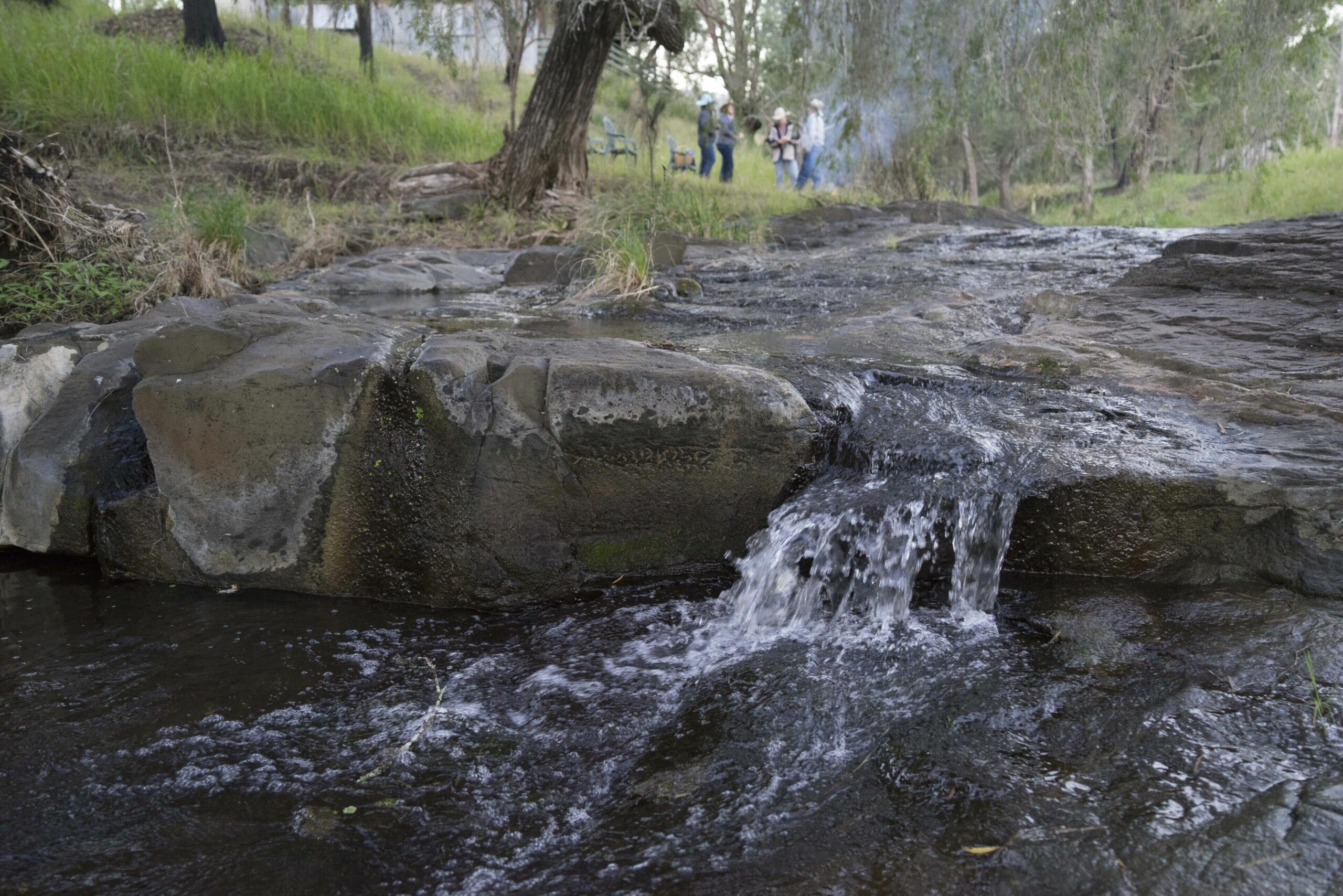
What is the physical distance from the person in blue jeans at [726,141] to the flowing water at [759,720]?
34.1 ft

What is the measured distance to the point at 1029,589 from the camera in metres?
3.15

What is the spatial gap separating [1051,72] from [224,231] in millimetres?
6577

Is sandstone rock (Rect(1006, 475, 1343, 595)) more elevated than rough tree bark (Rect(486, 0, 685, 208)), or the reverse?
rough tree bark (Rect(486, 0, 685, 208))

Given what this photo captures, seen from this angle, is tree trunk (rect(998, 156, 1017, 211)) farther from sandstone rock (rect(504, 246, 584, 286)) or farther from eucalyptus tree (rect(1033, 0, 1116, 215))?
sandstone rock (rect(504, 246, 584, 286))

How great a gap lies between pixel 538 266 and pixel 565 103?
3316mm

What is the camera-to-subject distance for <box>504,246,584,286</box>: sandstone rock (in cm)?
788

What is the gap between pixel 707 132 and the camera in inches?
535

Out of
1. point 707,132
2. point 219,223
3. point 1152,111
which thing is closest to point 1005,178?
point 707,132

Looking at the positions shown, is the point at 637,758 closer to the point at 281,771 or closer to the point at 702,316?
the point at 281,771

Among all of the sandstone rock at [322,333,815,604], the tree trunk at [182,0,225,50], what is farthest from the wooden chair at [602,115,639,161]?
the sandstone rock at [322,333,815,604]

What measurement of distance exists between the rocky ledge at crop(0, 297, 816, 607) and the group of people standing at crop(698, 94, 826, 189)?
10200 mm

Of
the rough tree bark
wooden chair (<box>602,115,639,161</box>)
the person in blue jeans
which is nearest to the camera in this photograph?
the rough tree bark

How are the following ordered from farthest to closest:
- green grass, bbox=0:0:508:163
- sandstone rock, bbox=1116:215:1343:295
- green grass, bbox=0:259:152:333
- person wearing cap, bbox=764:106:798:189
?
1. person wearing cap, bbox=764:106:798:189
2. green grass, bbox=0:0:508:163
3. sandstone rock, bbox=1116:215:1343:295
4. green grass, bbox=0:259:152:333

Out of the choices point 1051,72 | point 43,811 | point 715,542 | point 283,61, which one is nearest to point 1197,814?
Result: point 715,542
